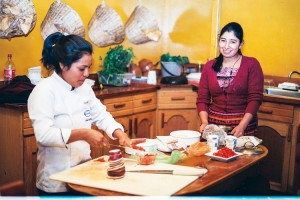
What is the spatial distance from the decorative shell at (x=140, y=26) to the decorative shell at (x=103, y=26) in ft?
1.42

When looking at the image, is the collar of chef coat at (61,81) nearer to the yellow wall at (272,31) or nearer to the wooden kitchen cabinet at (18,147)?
the wooden kitchen cabinet at (18,147)

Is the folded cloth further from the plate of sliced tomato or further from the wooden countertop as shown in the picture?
the plate of sliced tomato

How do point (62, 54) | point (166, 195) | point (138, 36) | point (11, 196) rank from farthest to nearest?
point (138, 36)
point (62, 54)
point (166, 195)
point (11, 196)

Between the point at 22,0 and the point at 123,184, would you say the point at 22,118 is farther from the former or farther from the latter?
the point at 123,184

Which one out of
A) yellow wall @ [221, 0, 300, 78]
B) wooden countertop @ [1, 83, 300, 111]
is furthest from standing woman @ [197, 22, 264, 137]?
yellow wall @ [221, 0, 300, 78]

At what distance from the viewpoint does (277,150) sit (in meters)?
4.09

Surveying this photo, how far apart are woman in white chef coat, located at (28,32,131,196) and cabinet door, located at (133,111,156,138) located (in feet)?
6.62

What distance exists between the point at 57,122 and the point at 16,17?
4.91ft

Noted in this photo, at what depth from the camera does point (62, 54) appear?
7.18 feet

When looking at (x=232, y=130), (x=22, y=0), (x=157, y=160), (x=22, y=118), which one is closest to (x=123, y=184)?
(x=157, y=160)

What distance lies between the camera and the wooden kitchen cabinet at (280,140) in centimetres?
395

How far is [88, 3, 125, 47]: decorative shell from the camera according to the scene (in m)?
4.28

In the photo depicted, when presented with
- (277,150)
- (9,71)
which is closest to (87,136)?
(9,71)

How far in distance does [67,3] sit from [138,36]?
887 mm
